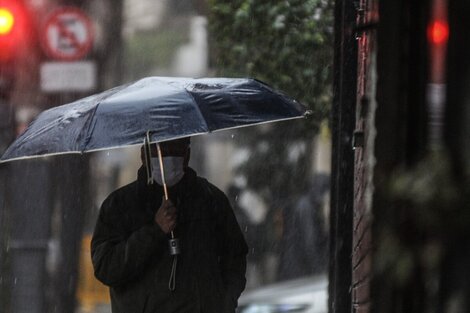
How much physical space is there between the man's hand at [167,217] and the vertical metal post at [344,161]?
87 cm

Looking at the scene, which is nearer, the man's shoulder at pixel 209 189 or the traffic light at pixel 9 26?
the man's shoulder at pixel 209 189

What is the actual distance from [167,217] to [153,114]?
388 millimetres

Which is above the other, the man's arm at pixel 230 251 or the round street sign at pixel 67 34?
the round street sign at pixel 67 34

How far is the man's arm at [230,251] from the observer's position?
479cm

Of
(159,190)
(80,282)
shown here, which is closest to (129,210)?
(159,190)

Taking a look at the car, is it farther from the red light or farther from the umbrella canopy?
the red light

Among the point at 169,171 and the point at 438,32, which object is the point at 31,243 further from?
the point at 438,32

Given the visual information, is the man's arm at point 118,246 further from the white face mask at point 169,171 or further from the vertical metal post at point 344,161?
the vertical metal post at point 344,161

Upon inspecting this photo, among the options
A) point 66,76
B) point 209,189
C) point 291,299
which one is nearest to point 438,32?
point 209,189

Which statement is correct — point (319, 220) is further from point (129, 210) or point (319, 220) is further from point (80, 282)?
point (129, 210)

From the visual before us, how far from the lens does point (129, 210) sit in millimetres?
4754

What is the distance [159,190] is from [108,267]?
1.21ft

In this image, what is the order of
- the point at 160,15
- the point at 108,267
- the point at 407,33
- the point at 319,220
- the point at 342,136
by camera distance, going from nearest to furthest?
the point at 407,33 → the point at 108,267 → the point at 342,136 → the point at 319,220 → the point at 160,15

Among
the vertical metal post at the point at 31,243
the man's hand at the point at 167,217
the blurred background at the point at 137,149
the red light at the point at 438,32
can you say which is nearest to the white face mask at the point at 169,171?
the man's hand at the point at 167,217
